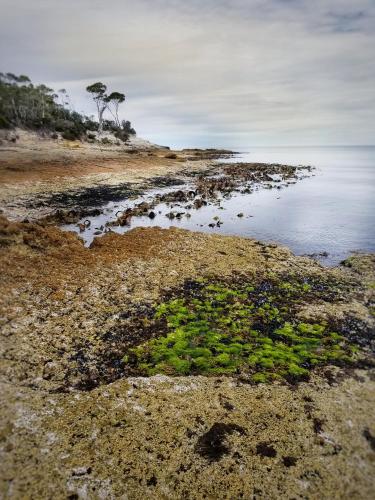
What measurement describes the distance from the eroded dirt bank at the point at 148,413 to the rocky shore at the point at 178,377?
3 cm

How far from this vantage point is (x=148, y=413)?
837 centimetres

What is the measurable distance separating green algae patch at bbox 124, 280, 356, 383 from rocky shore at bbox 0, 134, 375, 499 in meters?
0.06

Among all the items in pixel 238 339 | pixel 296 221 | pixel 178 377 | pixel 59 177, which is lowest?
pixel 296 221

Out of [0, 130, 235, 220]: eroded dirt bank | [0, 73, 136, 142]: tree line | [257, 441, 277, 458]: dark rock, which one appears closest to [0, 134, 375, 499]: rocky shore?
[257, 441, 277, 458]: dark rock

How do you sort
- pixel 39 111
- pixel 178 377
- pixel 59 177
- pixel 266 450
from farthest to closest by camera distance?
pixel 39 111 < pixel 59 177 < pixel 178 377 < pixel 266 450

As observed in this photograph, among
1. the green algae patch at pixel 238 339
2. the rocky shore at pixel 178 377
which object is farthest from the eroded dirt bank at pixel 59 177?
the green algae patch at pixel 238 339

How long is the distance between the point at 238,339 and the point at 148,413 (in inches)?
175

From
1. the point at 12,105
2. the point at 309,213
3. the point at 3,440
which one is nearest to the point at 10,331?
the point at 3,440

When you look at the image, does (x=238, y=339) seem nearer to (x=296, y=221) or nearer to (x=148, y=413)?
(x=148, y=413)

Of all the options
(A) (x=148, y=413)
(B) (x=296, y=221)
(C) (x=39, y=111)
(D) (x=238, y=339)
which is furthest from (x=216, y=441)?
(C) (x=39, y=111)

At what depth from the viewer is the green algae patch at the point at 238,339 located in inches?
407

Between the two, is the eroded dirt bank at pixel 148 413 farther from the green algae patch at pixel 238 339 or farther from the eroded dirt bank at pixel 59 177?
the eroded dirt bank at pixel 59 177

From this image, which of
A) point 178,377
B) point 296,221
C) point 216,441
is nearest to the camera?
point 216,441

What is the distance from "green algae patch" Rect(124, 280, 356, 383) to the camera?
10.3 m
